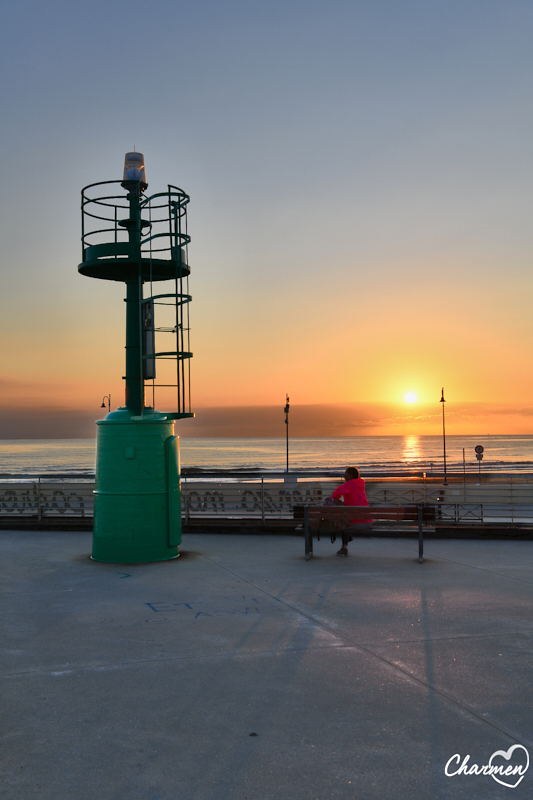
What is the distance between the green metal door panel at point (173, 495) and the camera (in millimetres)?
10836

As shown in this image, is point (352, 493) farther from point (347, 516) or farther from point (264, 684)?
point (264, 684)

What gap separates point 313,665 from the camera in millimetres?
5500

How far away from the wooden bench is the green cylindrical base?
7.42 ft

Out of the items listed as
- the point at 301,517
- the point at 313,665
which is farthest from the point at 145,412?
the point at 313,665

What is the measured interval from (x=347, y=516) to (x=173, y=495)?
9.84 feet

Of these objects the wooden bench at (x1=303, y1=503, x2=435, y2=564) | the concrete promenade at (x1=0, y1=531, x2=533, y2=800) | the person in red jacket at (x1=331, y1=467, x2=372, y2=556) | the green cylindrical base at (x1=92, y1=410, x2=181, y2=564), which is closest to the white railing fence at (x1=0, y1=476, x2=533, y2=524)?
the wooden bench at (x1=303, y1=503, x2=435, y2=564)

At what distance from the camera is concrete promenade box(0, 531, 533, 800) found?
3707 mm

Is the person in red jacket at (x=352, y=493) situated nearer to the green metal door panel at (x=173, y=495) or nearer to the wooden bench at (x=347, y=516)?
the wooden bench at (x=347, y=516)

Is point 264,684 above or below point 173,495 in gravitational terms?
below

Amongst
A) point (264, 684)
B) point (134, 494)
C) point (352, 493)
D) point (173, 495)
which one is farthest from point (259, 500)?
point (264, 684)

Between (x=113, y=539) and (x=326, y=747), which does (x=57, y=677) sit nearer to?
Answer: (x=326, y=747)

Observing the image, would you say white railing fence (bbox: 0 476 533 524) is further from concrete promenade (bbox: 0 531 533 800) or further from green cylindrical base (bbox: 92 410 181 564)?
concrete promenade (bbox: 0 531 533 800)

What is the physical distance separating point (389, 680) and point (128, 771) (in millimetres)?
2275

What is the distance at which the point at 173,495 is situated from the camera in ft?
36.1
